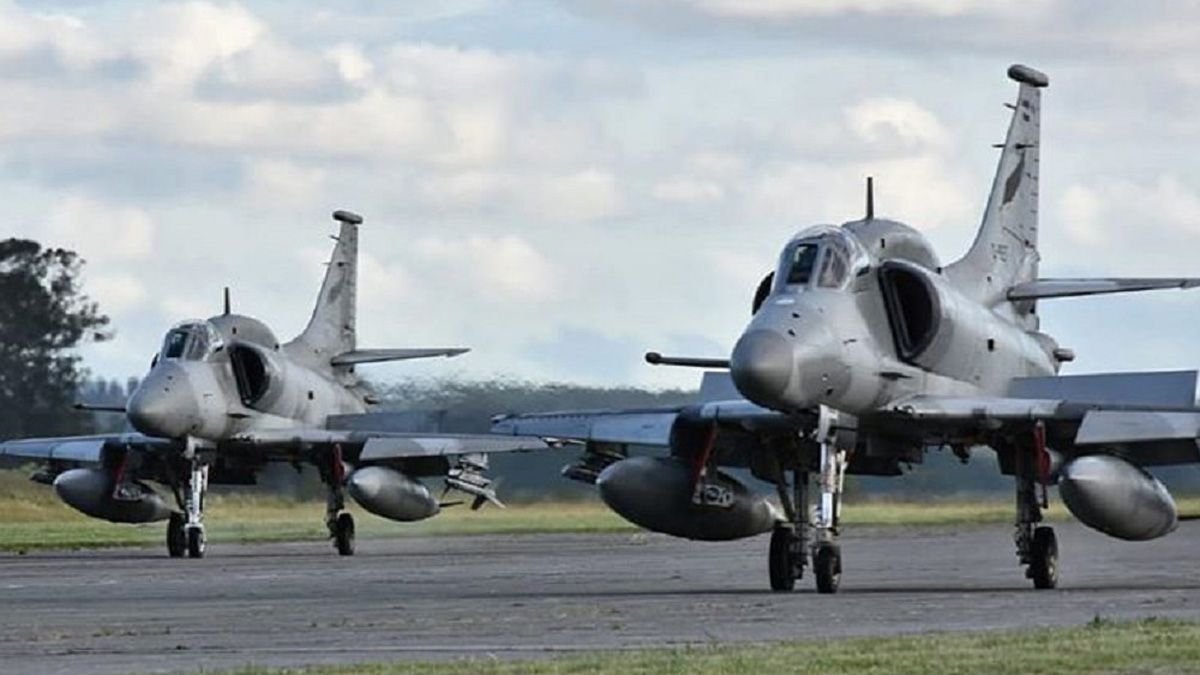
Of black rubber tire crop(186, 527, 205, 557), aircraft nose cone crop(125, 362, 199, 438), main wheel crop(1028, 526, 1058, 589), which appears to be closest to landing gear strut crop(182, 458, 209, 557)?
black rubber tire crop(186, 527, 205, 557)

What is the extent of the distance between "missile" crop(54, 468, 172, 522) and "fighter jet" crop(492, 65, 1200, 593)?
50.4ft

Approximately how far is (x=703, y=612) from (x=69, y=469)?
88.0 ft

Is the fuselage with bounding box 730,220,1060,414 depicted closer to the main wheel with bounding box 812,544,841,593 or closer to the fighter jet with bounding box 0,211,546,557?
the main wheel with bounding box 812,544,841,593

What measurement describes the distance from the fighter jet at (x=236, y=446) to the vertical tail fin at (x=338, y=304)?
4.52ft

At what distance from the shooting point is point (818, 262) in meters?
27.2

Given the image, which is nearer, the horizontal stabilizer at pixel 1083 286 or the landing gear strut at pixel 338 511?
the horizontal stabilizer at pixel 1083 286

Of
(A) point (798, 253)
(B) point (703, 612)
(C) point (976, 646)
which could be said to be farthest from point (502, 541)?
(C) point (976, 646)

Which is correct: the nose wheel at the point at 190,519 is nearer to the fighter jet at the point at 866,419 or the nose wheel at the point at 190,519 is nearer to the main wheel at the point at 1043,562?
the fighter jet at the point at 866,419

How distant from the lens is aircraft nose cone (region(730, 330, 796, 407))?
85.5 ft

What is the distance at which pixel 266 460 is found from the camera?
1826 inches

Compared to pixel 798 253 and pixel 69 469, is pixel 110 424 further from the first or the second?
pixel 798 253


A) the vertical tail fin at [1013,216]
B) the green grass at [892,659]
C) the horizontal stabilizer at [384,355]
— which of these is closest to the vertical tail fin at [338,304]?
the horizontal stabilizer at [384,355]

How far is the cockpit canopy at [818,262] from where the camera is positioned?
89.3 feet

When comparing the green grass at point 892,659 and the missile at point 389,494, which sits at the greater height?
the missile at point 389,494
